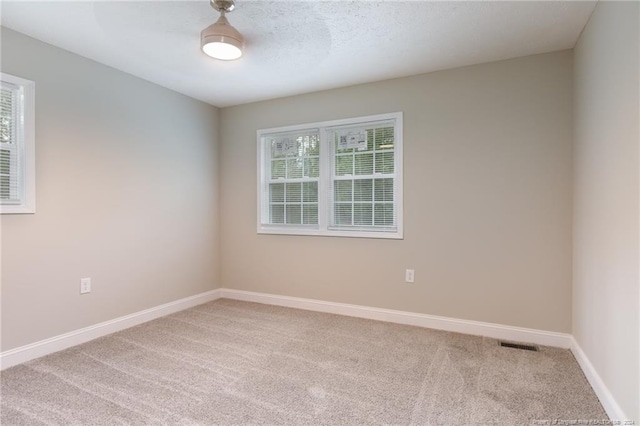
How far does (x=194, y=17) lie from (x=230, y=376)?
2.40 metres

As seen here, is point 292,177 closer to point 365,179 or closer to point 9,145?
point 365,179

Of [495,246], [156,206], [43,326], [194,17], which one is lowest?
[43,326]

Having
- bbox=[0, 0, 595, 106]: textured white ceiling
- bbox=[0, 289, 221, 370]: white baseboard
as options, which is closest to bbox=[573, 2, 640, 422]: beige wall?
bbox=[0, 0, 595, 106]: textured white ceiling

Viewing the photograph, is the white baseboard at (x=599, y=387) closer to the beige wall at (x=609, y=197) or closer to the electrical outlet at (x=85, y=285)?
the beige wall at (x=609, y=197)

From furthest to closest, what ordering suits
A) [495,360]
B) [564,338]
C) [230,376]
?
[564,338], [495,360], [230,376]

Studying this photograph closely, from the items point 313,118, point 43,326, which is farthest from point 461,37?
point 43,326

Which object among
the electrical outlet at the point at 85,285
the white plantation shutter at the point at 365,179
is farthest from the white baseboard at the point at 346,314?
the white plantation shutter at the point at 365,179

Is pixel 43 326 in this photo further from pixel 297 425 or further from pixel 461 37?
pixel 461 37

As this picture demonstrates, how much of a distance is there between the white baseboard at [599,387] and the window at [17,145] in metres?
3.86

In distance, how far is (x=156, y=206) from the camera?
11.3ft

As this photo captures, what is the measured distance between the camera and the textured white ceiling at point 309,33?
2.13 meters

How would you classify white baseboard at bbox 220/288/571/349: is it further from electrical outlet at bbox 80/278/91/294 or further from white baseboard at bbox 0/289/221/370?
electrical outlet at bbox 80/278/91/294

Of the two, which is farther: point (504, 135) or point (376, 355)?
point (504, 135)

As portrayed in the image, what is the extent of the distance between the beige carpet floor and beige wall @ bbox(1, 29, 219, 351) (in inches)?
16.8
